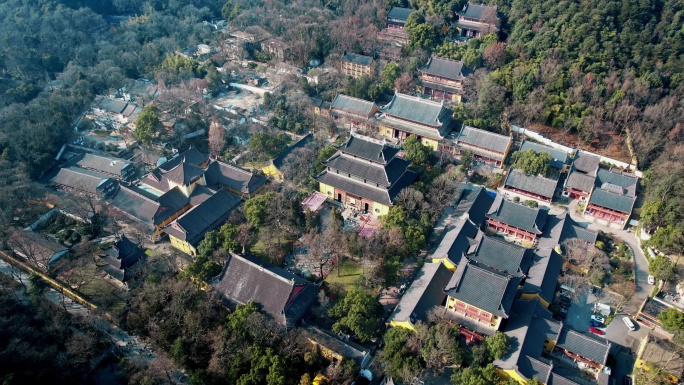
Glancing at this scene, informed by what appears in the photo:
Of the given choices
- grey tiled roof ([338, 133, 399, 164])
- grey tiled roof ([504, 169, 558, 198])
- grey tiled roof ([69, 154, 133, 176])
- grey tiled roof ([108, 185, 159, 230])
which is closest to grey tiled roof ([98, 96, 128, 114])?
grey tiled roof ([69, 154, 133, 176])

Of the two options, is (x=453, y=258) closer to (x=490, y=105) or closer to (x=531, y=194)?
(x=531, y=194)

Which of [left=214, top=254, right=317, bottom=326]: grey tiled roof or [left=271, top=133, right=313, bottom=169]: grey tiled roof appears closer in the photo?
[left=214, top=254, right=317, bottom=326]: grey tiled roof

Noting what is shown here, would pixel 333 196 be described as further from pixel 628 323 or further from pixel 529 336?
pixel 628 323

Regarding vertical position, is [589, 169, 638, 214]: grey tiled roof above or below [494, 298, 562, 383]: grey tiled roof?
above

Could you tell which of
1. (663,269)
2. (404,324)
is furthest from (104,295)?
(663,269)

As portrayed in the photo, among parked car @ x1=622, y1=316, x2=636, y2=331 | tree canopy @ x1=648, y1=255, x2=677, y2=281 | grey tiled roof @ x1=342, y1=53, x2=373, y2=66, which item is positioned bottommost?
parked car @ x1=622, y1=316, x2=636, y2=331

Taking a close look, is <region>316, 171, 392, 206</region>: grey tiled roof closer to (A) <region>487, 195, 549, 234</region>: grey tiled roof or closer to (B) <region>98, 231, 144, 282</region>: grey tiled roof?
(A) <region>487, 195, 549, 234</region>: grey tiled roof

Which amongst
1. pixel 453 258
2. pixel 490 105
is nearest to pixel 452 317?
pixel 453 258
